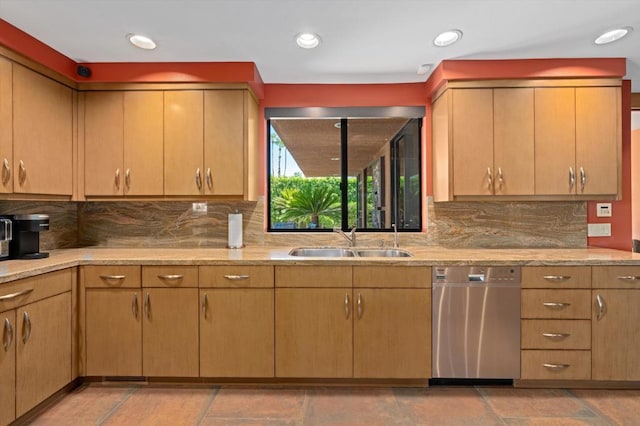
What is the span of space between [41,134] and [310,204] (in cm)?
211

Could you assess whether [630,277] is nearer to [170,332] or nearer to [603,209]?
[603,209]

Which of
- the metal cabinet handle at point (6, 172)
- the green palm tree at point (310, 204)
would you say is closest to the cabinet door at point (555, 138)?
the green palm tree at point (310, 204)

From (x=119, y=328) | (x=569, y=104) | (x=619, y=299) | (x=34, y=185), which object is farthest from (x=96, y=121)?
(x=619, y=299)

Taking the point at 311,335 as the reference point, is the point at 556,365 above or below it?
below

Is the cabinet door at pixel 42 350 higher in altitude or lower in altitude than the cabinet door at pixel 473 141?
lower

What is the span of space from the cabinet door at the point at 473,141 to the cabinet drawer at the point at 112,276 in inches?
95.9

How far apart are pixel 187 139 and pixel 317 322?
1.71 metres

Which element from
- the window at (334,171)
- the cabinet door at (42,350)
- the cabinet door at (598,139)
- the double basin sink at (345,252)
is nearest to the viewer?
the cabinet door at (42,350)

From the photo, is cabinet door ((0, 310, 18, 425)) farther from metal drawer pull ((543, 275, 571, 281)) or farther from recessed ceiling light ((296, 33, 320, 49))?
metal drawer pull ((543, 275, 571, 281))

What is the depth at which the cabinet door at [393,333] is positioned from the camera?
2514 mm

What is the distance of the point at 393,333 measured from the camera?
8.26ft

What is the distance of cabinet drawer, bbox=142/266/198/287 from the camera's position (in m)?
2.54

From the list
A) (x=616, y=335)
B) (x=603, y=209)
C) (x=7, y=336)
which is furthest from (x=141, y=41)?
(x=603, y=209)

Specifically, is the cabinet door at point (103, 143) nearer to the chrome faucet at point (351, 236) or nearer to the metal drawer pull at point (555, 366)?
the chrome faucet at point (351, 236)
